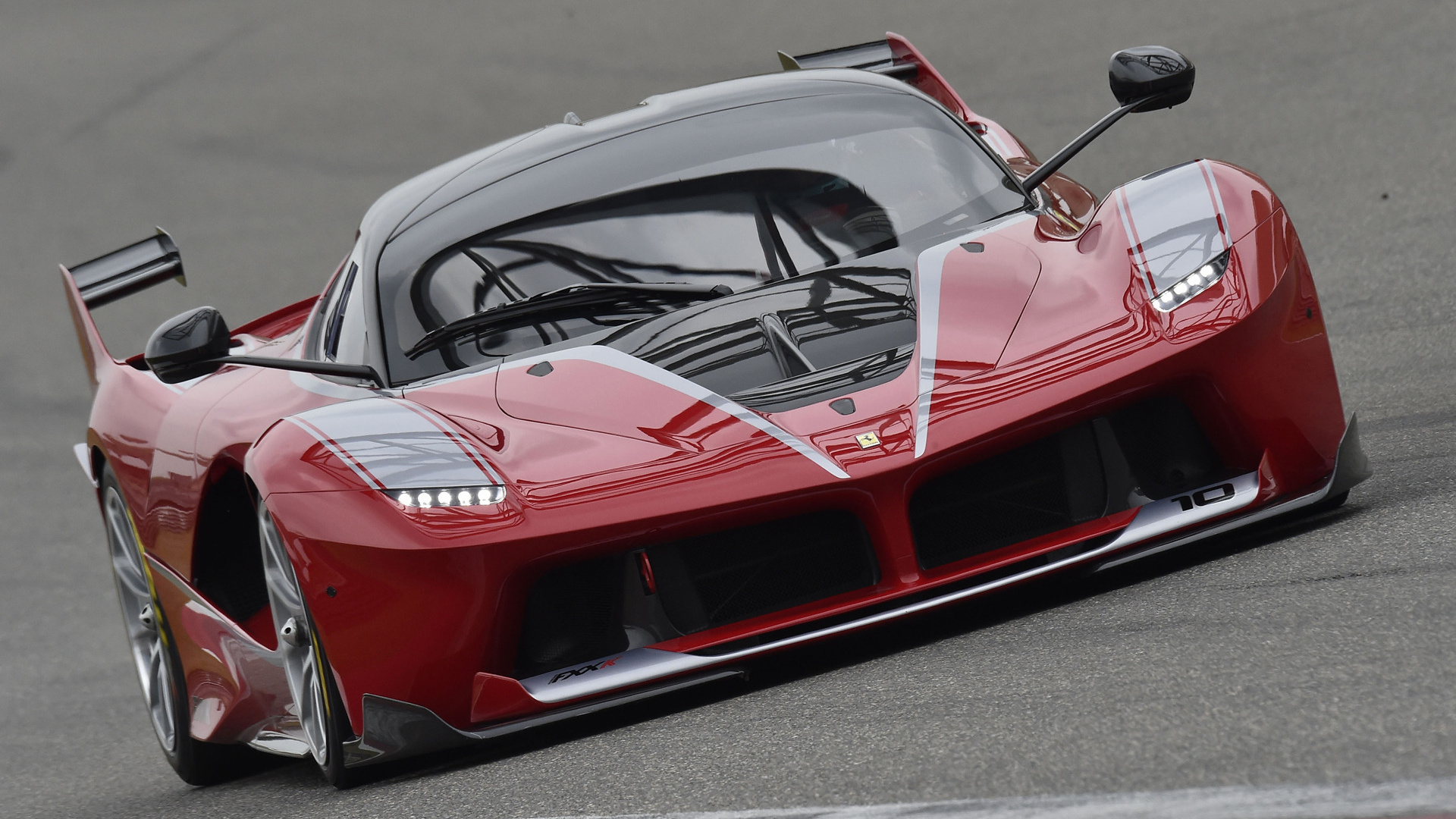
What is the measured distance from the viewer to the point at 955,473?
139 inches

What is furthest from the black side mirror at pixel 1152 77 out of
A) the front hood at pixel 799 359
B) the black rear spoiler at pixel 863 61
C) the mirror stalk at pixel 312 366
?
the mirror stalk at pixel 312 366

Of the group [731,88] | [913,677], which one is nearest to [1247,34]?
[731,88]

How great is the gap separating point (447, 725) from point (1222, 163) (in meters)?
2.21

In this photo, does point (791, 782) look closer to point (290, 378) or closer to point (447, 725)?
point (447, 725)

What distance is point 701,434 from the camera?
3.52m

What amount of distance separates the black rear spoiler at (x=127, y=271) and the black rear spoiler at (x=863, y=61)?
85.6 inches

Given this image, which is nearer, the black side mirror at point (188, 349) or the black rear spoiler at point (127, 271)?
the black side mirror at point (188, 349)

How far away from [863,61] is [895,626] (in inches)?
128

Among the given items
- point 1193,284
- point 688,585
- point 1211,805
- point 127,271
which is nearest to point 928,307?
point 1193,284

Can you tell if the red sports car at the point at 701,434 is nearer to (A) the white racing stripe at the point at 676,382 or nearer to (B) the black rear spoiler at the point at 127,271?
(A) the white racing stripe at the point at 676,382

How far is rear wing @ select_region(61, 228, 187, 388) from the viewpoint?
566 centimetres

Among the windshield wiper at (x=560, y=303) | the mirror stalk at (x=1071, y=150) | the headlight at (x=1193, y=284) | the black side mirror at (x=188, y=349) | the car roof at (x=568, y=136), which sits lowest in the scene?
the headlight at (x=1193, y=284)

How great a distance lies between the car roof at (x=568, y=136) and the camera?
4.93 meters

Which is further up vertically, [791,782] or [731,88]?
[731,88]
